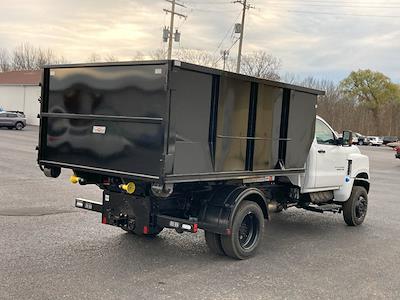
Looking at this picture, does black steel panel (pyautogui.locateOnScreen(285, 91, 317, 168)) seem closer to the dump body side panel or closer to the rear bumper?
the dump body side panel

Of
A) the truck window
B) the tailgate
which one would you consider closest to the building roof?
the truck window

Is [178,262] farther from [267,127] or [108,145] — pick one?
[267,127]

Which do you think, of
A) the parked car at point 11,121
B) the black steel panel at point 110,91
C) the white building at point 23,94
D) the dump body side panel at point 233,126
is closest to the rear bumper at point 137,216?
the dump body side panel at point 233,126

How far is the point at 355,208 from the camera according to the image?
9.36 m

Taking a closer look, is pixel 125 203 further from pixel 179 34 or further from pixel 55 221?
pixel 179 34

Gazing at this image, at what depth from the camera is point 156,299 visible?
16.2ft

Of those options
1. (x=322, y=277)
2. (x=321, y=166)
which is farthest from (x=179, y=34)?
(x=322, y=277)

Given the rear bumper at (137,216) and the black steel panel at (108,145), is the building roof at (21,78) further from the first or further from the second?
the rear bumper at (137,216)

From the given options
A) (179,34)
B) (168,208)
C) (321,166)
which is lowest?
(168,208)

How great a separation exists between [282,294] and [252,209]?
1.65 m

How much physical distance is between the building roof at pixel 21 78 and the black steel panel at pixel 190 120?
170 feet

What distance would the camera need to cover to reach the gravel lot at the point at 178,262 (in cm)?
524

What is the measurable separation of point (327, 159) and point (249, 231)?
2352 mm

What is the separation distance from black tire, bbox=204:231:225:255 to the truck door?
2.48m
